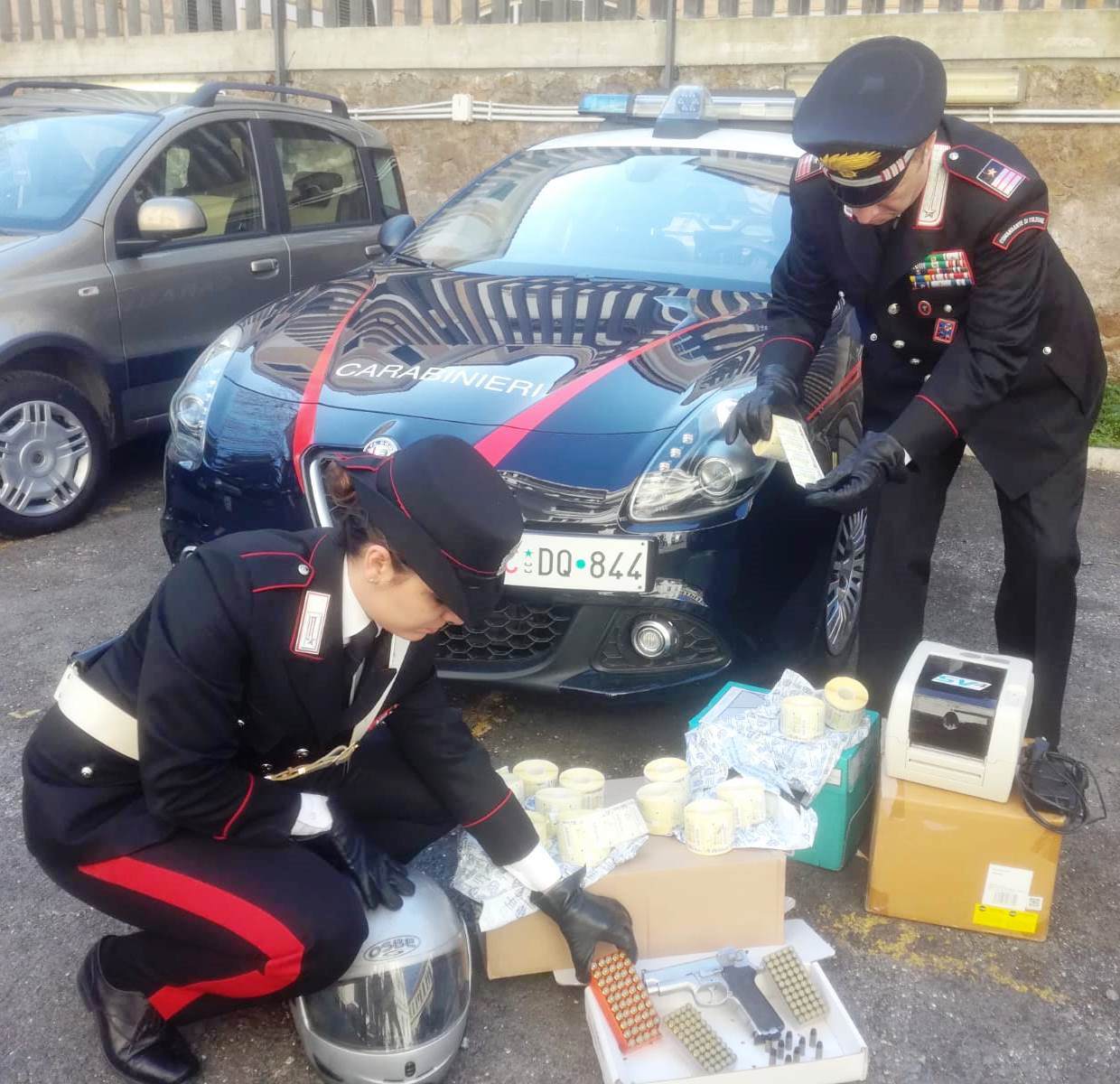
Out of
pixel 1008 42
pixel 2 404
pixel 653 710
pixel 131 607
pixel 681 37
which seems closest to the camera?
pixel 653 710

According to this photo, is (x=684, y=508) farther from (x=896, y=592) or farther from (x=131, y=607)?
(x=131, y=607)

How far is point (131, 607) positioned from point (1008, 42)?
19.9 feet

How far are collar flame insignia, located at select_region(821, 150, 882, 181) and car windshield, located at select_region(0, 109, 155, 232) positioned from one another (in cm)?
340

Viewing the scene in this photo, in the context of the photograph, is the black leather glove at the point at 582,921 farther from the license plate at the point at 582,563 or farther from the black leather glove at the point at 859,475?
the black leather glove at the point at 859,475

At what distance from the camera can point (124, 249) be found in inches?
187

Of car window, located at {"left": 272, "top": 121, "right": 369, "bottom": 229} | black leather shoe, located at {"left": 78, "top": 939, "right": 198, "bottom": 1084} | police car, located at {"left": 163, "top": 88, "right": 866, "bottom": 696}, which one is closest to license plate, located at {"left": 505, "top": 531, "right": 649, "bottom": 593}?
police car, located at {"left": 163, "top": 88, "right": 866, "bottom": 696}

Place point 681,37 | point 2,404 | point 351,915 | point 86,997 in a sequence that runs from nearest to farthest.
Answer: point 351,915, point 86,997, point 2,404, point 681,37

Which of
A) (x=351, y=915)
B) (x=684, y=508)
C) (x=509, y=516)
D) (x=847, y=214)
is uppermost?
(x=847, y=214)

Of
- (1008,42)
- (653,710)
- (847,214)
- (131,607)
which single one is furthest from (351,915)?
(1008,42)

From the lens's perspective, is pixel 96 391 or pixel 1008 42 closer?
pixel 96 391

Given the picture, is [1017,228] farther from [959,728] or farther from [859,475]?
[959,728]

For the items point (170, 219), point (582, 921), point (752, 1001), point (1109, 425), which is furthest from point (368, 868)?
point (1109, 425)

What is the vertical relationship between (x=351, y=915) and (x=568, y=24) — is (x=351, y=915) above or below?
below

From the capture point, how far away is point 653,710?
328cm
